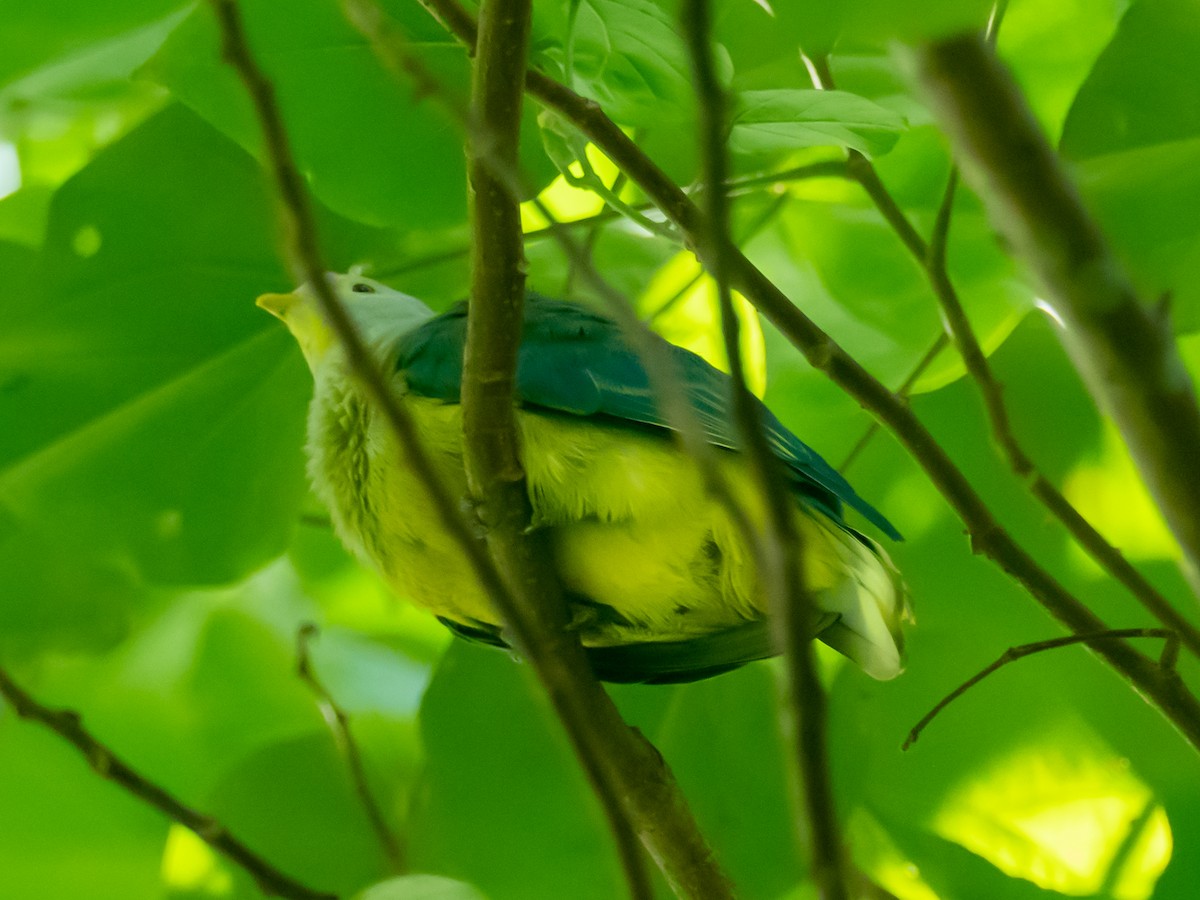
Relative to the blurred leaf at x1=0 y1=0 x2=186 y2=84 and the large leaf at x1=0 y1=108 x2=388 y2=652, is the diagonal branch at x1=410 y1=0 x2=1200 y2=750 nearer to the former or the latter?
the blurred leaf at x1=0 y1=0 x2=186 y2=84

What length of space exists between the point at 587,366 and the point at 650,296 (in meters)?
0.32

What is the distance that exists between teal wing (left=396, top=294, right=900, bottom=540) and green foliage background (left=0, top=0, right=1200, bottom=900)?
133 mm

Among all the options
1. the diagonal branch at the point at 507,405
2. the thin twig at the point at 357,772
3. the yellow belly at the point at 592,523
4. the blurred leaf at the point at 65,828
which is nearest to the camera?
the diagonal branch at the point at 507,405

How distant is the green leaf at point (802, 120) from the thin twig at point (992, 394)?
28cm

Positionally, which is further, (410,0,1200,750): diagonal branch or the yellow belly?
the yellow belly

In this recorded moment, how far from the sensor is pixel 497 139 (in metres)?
0.93

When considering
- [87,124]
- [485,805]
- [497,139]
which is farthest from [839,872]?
[87,124]

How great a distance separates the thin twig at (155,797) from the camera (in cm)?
133

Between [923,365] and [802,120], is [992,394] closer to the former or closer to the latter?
[923,365]

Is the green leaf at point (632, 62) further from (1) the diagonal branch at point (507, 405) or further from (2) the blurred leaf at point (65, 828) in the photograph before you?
(2) the blurred leaf at point (65, 828)

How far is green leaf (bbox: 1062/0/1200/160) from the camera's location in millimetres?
1324

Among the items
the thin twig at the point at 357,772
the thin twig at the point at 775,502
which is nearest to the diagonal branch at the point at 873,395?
the thin twig at the point at 775,502

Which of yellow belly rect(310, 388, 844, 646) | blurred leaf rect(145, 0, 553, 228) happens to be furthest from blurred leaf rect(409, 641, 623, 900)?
blurred leaf rect(145, 0, 553, 228)

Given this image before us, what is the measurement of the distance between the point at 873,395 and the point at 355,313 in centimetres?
90
